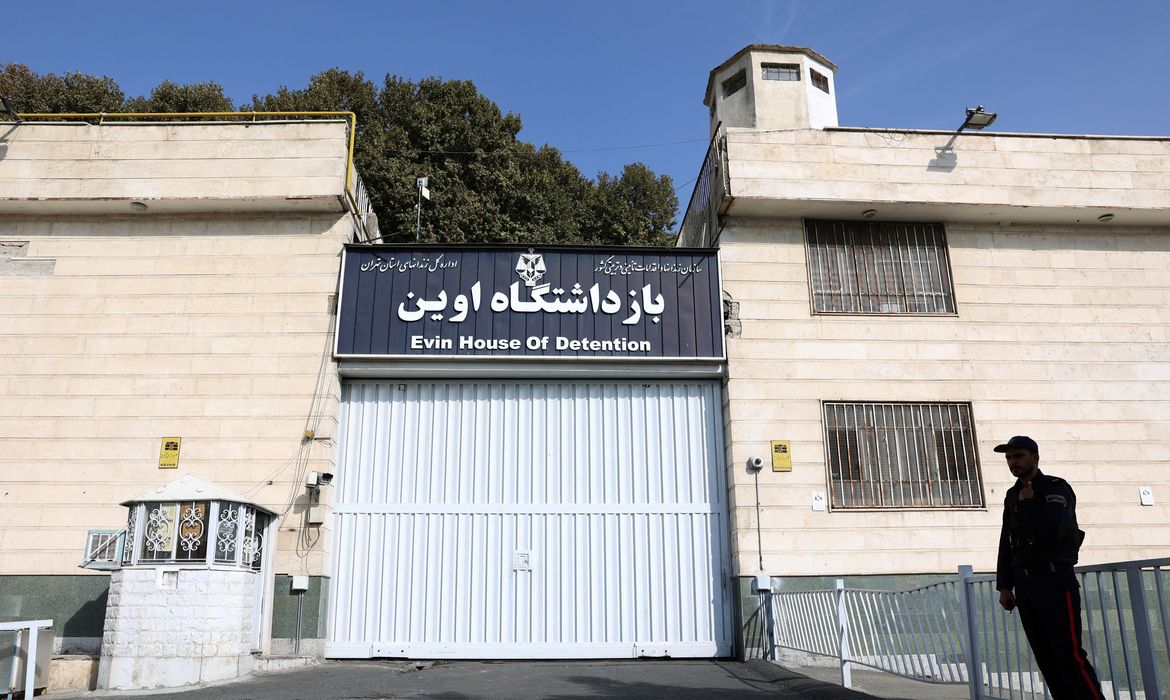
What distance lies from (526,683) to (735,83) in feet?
46.0

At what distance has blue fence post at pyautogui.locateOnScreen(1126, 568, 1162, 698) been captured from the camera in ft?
13.0

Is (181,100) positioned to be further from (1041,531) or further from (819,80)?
(1041,531)

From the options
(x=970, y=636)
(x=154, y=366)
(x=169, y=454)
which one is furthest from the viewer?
(x=154, y=366)

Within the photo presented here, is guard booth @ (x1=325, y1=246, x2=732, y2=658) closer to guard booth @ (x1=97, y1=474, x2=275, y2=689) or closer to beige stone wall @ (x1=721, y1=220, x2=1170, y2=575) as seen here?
beige stone wall @ (x1=721, y1=220, x2=1170, y2=575)

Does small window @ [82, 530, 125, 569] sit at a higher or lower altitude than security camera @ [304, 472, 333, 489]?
lower

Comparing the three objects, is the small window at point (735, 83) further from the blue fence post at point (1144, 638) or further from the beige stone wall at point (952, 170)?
the blue fence post at point (1144, 638)

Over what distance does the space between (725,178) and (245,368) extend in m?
7.31

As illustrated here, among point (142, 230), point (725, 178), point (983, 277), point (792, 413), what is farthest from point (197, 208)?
point (983, 277)

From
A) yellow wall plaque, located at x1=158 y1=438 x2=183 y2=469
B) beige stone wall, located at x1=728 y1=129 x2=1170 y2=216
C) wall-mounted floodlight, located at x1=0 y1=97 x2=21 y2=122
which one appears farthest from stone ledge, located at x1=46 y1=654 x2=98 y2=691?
beige stone wall, located at x1=728 y1=129 x2=1170 y2=216

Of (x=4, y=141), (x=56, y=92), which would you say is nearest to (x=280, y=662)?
(x=4, y=141)

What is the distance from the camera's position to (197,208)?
1197 centimetres

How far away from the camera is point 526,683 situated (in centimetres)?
827

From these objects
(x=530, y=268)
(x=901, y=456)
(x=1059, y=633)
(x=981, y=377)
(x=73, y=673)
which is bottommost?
(x=73, y=673)

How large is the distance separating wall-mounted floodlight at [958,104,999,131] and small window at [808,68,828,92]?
19.7 ft
